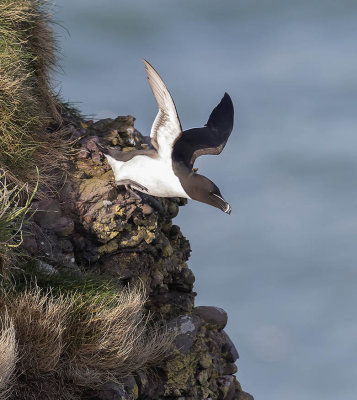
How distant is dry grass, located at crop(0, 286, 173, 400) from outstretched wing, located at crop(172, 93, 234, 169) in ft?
7.16

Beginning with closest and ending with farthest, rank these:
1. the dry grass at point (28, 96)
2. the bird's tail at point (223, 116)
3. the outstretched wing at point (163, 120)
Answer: the outstretched wing at point (163, 120) → the dry grass at point (28, 96) → the bird's tail at point (223, 116)

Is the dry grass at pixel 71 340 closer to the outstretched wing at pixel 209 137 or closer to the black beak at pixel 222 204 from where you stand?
the black beak at pixel 222 204

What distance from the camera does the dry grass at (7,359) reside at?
8.33m

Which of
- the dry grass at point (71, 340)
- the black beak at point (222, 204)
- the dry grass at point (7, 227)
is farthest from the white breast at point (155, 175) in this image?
the dry grass at point (7, 227)

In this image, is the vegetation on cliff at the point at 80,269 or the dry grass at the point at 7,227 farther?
the vegetation on cliff at the point at 80,269

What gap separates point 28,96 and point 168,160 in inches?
98.6

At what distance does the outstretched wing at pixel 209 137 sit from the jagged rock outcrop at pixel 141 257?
1010 millimetres

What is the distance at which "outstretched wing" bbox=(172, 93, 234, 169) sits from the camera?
11195 mm

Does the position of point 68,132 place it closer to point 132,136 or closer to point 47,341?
point 132,136

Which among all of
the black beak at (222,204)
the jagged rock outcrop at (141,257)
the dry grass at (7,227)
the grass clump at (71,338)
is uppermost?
the black beak at (222,204)

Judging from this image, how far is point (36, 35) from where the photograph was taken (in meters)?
12.9

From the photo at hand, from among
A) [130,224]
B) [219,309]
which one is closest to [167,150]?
[130,224]

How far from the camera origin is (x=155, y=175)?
432 inches

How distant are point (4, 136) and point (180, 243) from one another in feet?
10.5
